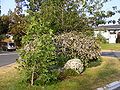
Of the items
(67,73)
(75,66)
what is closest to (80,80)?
(67,73)

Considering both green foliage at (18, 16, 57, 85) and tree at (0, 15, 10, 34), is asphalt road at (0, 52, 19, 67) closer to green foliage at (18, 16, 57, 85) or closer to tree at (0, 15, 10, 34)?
green foliage at (18, 16, 57, 85)

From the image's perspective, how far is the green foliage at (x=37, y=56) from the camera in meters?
11.1

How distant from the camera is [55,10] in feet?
60.4

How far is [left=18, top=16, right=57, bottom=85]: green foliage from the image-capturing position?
439 inches

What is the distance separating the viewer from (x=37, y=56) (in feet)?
36.1

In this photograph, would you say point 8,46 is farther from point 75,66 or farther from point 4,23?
point 75,66

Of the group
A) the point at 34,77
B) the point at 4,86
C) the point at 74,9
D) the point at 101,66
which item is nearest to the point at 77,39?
the point at 101,66

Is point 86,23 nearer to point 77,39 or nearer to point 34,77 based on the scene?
point 77,39

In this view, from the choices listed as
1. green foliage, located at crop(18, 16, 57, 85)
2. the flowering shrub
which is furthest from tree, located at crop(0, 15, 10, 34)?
green foliage, located at crop(18, 16, 57, 85)

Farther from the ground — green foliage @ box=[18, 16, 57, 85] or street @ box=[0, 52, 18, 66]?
green foliage @ box=[18, 16, 57, 85]

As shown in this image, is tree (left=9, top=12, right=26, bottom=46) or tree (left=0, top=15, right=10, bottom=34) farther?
tree (left=0, top=15, right=10, bottom=34)

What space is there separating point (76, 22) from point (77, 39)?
2.52 metres

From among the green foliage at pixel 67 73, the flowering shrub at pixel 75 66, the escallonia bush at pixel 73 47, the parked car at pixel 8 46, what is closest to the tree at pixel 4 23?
the parked car at pixel 8 46

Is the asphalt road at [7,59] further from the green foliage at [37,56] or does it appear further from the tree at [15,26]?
the tree at [15,26]
